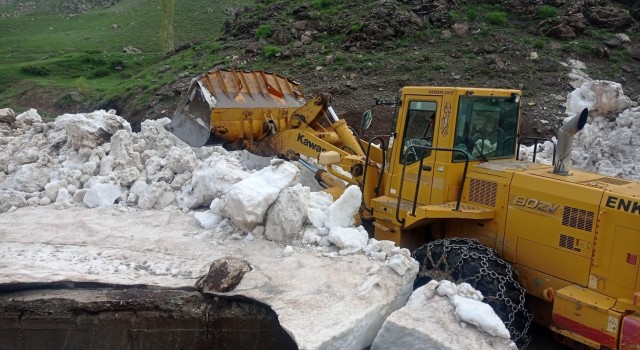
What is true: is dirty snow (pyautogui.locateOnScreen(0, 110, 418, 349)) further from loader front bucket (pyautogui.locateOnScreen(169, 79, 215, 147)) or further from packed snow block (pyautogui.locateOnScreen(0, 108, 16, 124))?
packed snow block (pyautogui.locateOnScreen(0, 108, 16, 124))

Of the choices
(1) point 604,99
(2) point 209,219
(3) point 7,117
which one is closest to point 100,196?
(2) point 209,219

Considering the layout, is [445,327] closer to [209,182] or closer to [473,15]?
[209,182]

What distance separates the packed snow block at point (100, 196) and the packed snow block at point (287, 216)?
98.9 inches

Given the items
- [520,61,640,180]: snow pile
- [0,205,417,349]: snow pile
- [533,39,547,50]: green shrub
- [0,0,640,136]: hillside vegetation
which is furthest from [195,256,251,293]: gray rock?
[533,39,547,50]: green shrub

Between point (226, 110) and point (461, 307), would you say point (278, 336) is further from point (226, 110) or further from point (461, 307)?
point (226, 110)

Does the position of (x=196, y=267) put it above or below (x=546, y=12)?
below

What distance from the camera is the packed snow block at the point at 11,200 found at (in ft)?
24.9

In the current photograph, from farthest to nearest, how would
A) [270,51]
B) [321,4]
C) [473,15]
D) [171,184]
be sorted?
[321,4] < [473,15] < [270,51] < [171,184]

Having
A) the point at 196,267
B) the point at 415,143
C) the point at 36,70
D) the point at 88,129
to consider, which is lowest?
the point at 196,267

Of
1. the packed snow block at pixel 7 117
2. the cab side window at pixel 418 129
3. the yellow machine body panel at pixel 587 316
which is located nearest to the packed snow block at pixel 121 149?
the cab side window at pixel 418 129

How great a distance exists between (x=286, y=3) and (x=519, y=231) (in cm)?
1918

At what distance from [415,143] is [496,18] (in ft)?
48.9

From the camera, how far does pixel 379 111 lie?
1574 cm

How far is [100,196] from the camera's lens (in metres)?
7.70
